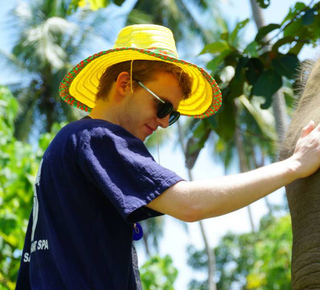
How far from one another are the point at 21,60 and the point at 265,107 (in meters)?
22.9

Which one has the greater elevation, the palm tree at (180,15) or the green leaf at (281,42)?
the green leaf at (281,42)

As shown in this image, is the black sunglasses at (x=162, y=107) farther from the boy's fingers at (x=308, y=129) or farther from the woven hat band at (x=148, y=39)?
the boy's fingers at (x=308, y=129)

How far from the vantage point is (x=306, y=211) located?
1982 mm

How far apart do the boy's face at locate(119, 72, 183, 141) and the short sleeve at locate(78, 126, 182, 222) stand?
0.15 metres

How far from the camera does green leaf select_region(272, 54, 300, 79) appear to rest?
10.4ft

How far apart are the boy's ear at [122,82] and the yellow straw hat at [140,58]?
6cm

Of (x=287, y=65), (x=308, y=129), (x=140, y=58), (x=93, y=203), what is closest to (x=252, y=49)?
(x=287, y=65)

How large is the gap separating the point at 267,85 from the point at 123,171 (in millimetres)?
1546

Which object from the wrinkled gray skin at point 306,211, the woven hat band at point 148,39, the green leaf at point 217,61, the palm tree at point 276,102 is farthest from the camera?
the palm tree at point 276,102

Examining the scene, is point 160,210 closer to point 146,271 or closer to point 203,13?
point 146,271

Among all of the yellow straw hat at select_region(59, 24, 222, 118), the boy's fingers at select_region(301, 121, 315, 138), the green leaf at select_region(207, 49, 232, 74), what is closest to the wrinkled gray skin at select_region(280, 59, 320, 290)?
the boy's fingers at select_region(301, 121, 315, 138)

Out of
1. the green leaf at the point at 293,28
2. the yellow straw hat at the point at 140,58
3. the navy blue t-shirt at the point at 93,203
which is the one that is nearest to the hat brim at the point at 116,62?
the yellow straw hat at the point at 140,58

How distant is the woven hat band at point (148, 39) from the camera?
218 cm

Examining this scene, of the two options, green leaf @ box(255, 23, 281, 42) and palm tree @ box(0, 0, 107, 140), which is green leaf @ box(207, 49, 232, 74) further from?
palm tree @ box(0, 0, 107, 140)
